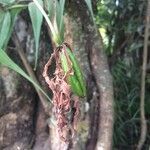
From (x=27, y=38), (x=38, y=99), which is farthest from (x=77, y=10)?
(x=38, y=99)

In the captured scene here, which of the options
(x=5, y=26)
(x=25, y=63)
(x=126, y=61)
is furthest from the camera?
(x=126, y=61)

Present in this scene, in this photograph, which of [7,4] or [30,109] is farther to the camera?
[30,109]

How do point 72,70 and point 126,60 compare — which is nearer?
point 72,70

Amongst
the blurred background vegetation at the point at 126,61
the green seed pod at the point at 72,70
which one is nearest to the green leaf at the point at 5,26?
the green seed pod at the point at 72,70

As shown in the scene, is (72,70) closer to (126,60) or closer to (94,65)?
(94,65)

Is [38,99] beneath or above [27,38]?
beneath

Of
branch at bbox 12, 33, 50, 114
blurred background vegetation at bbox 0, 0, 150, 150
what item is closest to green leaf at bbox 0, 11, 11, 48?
branch at bbox 12, 33, 50, 114

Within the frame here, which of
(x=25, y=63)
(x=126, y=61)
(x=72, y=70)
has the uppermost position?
(x=72, y=70)

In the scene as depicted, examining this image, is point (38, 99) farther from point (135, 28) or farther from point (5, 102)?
point (135, 28)

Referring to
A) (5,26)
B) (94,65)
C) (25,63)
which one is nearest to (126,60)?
(94,65)
